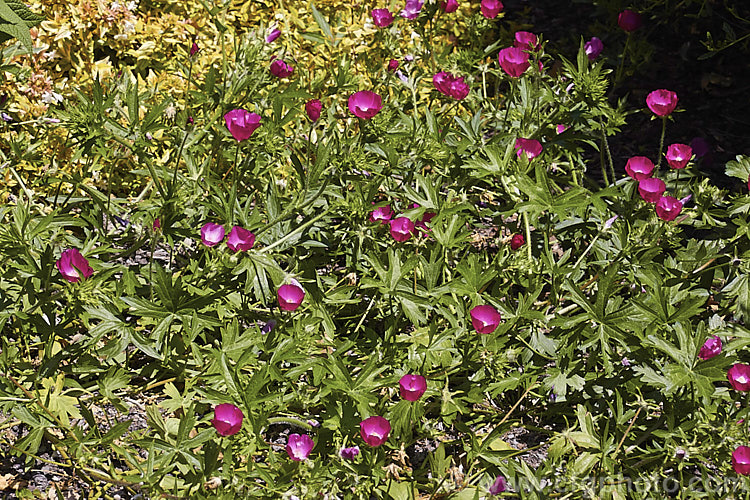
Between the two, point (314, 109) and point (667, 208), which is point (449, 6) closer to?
point (314, 109)

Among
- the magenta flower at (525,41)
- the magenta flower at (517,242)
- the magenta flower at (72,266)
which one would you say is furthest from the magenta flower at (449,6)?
the magenta flower at (72,266)

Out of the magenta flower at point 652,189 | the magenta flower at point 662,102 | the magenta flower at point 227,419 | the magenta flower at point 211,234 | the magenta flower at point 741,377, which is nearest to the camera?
the magenta flower at point 227,419

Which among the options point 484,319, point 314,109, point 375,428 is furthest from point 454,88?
point 375,428

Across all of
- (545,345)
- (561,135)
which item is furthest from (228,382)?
(561,135)

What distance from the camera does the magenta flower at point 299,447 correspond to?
5.90 ft

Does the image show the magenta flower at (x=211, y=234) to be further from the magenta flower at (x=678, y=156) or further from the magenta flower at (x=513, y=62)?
the magenta flower at (x=678, y=156)

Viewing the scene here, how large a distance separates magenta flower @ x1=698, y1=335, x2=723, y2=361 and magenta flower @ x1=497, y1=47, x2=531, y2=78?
932mm

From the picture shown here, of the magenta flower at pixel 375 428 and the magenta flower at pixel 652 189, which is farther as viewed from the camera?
the magenta flower at pixel 652 189

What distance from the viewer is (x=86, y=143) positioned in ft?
Answer: 6.79

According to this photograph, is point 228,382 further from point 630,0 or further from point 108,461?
point 630,0

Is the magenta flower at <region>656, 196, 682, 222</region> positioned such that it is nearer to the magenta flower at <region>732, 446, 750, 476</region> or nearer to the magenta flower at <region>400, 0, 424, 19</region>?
the magenta flower at <region>732, 446, 750, 476</region>

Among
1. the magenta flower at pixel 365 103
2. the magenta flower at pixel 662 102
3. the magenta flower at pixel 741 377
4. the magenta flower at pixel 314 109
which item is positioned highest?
the magenta flower at pixel 365 103

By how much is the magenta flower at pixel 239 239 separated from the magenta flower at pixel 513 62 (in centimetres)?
96

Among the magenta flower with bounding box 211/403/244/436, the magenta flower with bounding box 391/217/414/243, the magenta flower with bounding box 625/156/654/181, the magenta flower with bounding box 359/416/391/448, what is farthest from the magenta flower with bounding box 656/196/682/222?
the magenta flower with bounding box 211/403/244/436
